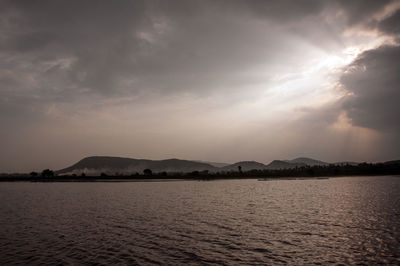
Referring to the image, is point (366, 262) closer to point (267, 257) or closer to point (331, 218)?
point (267, 257)

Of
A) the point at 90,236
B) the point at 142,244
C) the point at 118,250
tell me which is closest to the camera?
the point at 118,250

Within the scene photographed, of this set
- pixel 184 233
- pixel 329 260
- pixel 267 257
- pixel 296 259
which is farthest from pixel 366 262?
pixel 184 233

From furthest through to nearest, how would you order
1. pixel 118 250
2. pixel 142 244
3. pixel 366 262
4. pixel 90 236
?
1. pixel 90 236
2. pixel 142 244
3. pixel 118 250
4. pixel 366 262

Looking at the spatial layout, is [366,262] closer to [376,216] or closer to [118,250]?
[118,250]

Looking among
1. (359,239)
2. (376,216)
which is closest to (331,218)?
(376,216)

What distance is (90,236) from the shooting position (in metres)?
33.2

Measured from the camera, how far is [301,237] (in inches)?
1188

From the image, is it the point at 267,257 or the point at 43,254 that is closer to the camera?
the point at 267,257

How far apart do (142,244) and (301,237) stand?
1801cm

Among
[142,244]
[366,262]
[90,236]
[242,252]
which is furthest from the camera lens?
[90,236]

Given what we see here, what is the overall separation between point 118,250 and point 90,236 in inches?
335

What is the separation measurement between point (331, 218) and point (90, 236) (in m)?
35.9

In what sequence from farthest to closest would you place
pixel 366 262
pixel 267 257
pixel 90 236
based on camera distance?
pixel 90 236 < pixel 267 257 < pixel 366 262

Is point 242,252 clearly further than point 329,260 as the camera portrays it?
Yes
